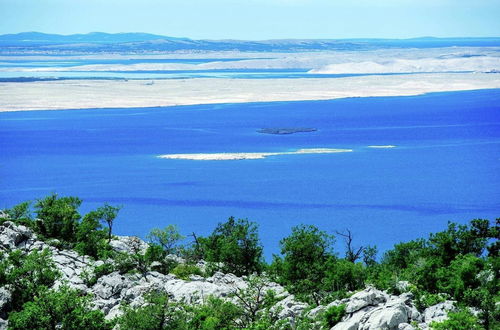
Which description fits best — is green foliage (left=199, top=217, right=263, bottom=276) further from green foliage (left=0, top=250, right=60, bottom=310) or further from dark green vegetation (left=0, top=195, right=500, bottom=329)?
green foliage (left=0, top=250, right=60, bottom=310)

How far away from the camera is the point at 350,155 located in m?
93.2

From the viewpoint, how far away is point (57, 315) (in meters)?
28.9

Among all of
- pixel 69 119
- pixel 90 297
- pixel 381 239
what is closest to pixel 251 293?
pixel 90 297

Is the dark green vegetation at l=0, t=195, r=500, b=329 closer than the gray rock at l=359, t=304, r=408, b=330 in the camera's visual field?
No

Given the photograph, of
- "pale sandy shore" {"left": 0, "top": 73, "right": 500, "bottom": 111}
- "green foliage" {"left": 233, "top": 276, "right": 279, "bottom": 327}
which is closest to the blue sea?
"pale sandy shore" {"left": 0, "top": 73, "right": 500, "bottom": 111}

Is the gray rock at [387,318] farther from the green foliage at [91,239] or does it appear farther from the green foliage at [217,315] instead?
the green foliage at [91,239]

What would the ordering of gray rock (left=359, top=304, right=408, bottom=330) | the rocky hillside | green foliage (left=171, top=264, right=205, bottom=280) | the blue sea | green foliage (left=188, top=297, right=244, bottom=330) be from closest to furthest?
gray rock (left=359, top=304, right=408, bottom=330)
the rocky hillside
green foliage (left=188, top=297, right=244, bottom=330)
green foliage (left=171, top=264, right=205, bottom=280)
the blue sea

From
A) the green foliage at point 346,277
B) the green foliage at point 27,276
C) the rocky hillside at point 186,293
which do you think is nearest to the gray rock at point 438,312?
the rocky hillside at point 186,293

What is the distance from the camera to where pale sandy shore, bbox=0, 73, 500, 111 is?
15262 cm

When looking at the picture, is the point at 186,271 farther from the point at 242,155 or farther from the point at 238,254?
the point at 242,155

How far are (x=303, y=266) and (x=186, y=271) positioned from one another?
5462mm

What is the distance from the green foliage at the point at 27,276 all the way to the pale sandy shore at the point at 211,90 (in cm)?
11558

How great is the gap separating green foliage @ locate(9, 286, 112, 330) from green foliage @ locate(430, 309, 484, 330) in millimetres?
11986

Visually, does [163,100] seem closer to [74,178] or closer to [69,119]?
[69,119]
